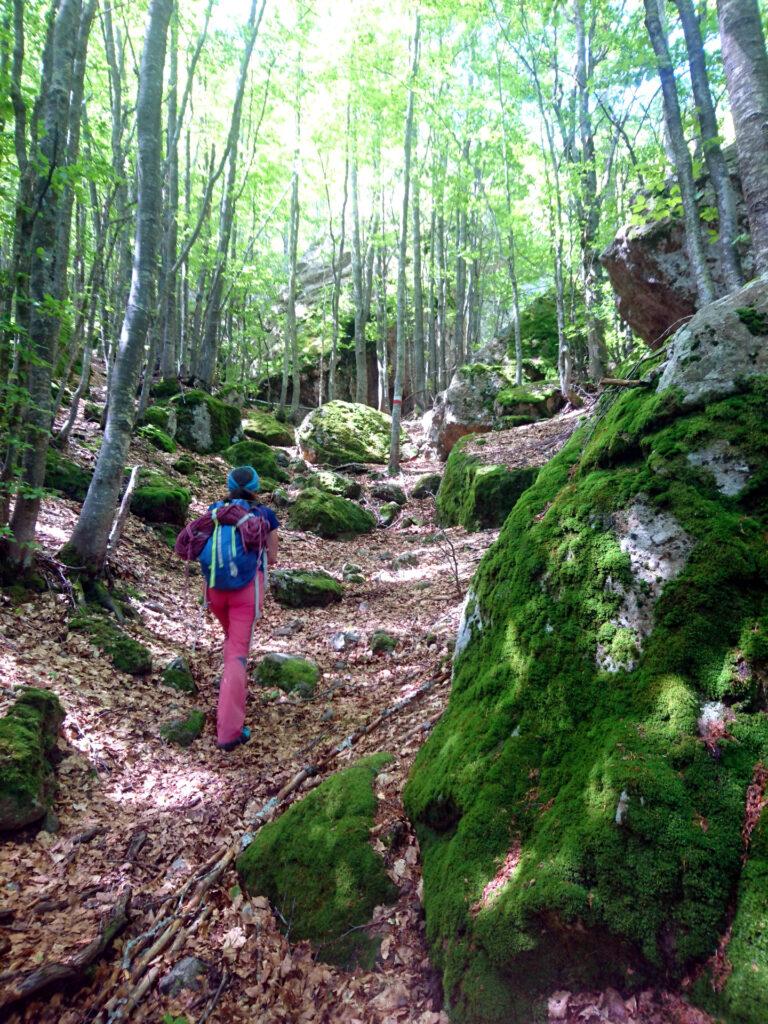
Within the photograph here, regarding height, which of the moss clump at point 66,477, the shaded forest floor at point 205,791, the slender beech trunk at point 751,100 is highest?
the slender beech trunk at point 751,100

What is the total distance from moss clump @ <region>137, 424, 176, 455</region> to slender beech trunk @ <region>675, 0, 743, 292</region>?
405 inches

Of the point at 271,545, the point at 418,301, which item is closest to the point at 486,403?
the point at 418,301

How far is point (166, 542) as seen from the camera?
8.25m

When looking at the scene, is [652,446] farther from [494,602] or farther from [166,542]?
[166,542]

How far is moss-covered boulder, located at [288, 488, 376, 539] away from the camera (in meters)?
10.6

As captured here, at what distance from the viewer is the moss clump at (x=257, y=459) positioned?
12.9 m

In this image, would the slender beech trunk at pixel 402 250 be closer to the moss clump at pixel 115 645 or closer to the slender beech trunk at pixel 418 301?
the slender beech trunk at pixel 418 301

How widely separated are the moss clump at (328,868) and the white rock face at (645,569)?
1553 mm

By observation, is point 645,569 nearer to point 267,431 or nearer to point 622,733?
point 622,733

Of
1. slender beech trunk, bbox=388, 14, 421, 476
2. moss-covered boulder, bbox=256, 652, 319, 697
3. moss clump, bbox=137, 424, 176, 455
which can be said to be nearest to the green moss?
moss-covered boulder, bbox=256, 652, 319, 697

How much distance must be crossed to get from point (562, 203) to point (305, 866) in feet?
50.1

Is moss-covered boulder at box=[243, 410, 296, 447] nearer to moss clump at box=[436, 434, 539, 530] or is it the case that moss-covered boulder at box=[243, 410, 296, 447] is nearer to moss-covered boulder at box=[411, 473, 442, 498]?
moss-covered boulder at box=[411, 473, 442, 498]

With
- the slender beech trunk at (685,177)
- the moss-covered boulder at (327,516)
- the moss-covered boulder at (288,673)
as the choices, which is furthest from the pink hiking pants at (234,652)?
the slender beech trunk at (685,177)

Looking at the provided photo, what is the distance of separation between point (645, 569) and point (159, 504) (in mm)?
7636
